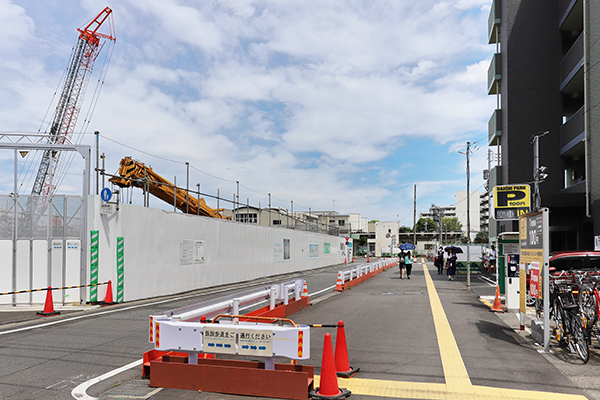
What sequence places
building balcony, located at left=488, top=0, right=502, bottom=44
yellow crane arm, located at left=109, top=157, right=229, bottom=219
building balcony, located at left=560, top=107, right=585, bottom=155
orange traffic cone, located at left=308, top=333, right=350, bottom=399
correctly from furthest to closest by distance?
building balcony, located at left=488, top=0, right=502, bottom=44
building balcony, located at left=560, top=107, right=585, bottom=155
yellow crane arm, located at left=109, top=157, right=229, bottom=219
orange traffic cone, located at left=308, top=333, right=350, bottom=399

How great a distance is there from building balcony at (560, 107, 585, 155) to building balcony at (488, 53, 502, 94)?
631 cm

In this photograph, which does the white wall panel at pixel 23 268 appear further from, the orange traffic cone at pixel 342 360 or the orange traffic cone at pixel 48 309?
the orange traffic cone at pixel 342 360

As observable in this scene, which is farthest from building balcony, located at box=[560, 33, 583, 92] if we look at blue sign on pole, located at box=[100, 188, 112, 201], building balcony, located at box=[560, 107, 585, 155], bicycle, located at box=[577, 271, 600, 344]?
blue sign on pole, located at box=[100, 188, 112, 201]

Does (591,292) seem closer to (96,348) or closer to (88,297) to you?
(96,348)

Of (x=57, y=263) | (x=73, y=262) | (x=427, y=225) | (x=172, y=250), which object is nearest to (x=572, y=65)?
(x=172, y=250)

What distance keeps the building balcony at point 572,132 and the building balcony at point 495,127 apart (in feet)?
14.1

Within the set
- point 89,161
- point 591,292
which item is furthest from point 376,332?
point 89,161

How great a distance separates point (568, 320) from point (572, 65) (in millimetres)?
21352

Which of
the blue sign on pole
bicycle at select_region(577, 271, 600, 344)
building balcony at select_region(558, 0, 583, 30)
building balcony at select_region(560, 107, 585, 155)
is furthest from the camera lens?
building balcony at select_region(558, 0, 583, 30)

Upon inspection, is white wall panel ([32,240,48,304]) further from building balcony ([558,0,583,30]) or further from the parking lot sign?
building balcony ([558,0,583,30])

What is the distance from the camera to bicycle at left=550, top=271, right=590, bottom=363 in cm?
730

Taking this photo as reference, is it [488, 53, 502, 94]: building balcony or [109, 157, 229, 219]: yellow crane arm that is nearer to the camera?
[109, 157, 229, 219]: yellow crane arm

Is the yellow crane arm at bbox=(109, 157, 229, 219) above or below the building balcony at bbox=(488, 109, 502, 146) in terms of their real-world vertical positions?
below

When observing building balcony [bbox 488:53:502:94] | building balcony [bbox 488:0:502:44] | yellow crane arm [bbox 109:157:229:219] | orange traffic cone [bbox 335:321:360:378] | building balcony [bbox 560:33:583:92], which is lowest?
orange traffic cone [bbox 335:321:360:378]
